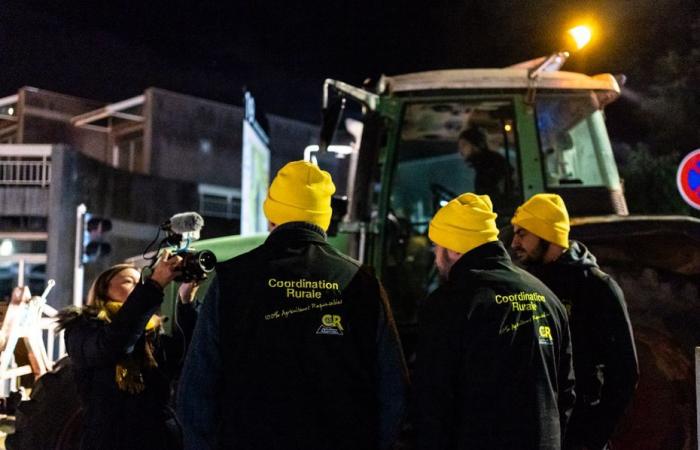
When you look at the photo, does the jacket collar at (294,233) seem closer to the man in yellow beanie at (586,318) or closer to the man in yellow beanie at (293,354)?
the man in yellow beanie at (293,354)

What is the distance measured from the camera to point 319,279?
87.4 inches

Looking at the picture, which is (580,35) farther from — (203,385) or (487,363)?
(203,385)

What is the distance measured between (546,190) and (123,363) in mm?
3150

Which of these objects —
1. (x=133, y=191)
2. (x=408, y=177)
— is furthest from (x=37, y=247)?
(x=408, y=177)

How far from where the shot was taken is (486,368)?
2.30 meters

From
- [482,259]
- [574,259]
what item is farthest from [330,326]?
[574,259]

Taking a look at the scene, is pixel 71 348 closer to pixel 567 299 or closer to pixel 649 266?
pixel 567 299

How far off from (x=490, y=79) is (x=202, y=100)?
1950 centimetres

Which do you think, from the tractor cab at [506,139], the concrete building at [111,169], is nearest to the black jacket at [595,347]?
the tractor cab at [506,139]

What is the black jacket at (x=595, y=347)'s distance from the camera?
9.56ft

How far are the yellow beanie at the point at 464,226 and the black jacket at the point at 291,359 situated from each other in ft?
1.56

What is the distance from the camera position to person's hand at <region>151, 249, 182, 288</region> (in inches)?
110

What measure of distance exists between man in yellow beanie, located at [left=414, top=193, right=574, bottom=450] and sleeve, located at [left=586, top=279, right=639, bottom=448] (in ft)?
1.87

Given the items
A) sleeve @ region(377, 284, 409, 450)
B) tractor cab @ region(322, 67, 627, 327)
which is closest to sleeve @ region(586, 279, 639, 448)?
sleeve @ region(377, 284, 409, 450)
